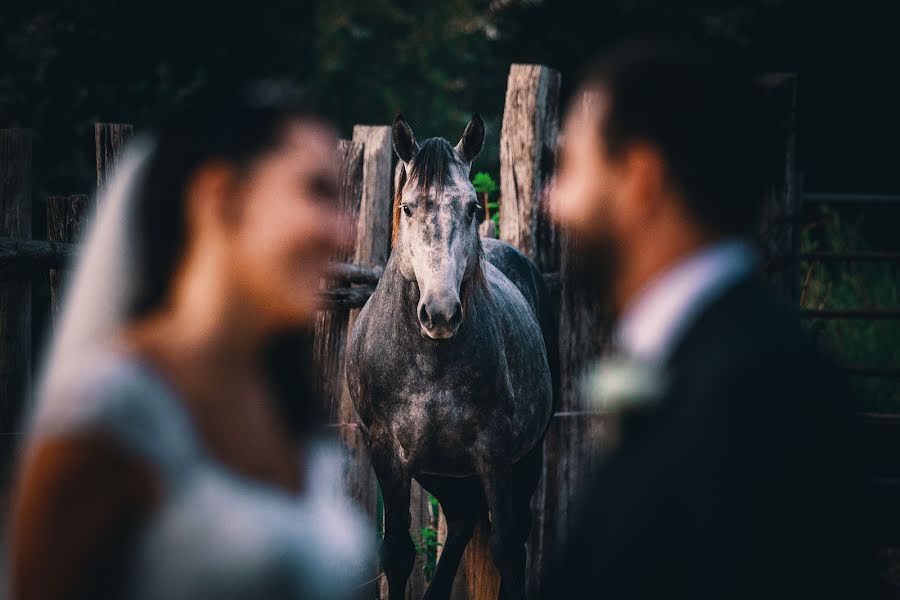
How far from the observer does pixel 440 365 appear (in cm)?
468

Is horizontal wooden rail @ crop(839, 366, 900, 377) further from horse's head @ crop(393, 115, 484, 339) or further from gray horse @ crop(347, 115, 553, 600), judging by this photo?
horse's head @ crop(393, 115, 484, 339)

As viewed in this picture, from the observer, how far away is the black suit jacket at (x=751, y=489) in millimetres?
1453

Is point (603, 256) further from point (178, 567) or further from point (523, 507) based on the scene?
point (523, 507)

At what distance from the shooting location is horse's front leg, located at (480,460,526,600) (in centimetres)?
480

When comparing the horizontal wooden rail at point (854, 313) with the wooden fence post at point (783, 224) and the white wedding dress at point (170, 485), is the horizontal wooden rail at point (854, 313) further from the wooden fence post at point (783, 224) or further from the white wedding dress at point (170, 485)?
the white wedding dress at point (170, 485)

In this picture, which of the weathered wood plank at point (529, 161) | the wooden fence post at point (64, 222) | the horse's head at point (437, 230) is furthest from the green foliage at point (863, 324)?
the wooden fence post at point (64, 222)

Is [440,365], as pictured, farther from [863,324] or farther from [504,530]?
[863,324]

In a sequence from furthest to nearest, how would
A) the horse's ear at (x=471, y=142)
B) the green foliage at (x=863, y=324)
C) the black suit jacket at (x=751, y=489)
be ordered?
the green foliage at (x=863, y=324)
the horse's ear at (x=471, y=142)
the black suit jacket at (x=751, y=489)

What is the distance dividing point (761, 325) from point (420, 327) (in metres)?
3.15

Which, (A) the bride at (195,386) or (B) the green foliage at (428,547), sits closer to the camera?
(A) the bride at (195,386)

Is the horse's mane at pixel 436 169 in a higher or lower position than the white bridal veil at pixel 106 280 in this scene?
higher

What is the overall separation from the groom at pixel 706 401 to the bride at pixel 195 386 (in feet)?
1.48

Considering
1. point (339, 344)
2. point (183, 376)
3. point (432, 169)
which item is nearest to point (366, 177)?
point (339, 344)

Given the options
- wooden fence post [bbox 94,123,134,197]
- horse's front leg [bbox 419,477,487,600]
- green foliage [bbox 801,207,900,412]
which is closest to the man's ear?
wooden fence post [bbox 94,123,134,197]
